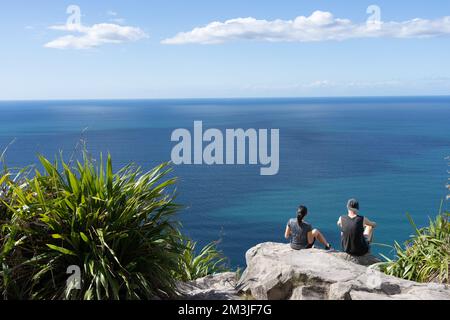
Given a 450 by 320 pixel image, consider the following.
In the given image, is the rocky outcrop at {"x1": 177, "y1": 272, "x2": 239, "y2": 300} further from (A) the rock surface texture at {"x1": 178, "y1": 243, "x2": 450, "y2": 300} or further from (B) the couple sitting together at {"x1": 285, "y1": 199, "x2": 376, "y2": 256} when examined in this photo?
(B) the couple sitting together at {"x1": 285, "y1": 199, "x2": 376, "y2": 256}

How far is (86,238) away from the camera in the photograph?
4934mm

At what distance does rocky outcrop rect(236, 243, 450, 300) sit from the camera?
5555 mm

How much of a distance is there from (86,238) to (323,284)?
2.79 meters

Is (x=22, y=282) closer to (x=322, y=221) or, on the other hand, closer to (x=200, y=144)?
(x=322, y=221)

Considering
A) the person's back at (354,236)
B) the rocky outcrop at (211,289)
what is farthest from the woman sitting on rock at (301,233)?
the rocky outcrop at (211,289)

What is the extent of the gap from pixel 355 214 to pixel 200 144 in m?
101

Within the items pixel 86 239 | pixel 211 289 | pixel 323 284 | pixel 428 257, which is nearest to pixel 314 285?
pixel 323 284

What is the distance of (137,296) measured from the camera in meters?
5.06

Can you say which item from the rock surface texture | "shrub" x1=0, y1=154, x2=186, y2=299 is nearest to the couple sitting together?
the rock surface texture

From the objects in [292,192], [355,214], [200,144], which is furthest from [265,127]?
[355,214]

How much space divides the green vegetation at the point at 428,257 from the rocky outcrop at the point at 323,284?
967 mm

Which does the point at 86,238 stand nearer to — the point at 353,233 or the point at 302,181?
the point at 353,233

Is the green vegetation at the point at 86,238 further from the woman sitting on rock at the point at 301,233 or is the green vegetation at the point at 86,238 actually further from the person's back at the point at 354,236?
the person's back at the point at 354,236
